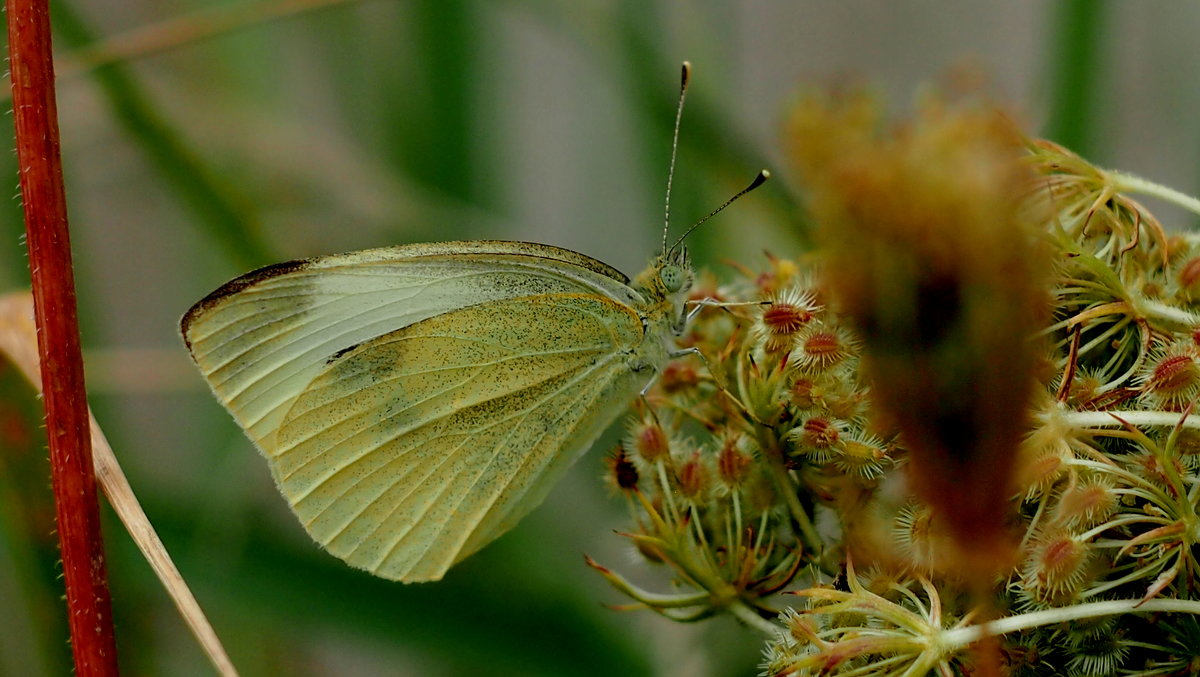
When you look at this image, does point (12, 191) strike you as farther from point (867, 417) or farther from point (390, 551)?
point (867, 417)

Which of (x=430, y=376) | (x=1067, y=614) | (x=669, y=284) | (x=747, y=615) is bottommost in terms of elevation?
(x=747, y=615)

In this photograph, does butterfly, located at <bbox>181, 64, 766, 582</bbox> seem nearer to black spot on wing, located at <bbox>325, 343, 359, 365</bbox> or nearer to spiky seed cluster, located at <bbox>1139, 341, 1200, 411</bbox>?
black spot on wing, located at <bbox>325, 343, 359, 365</bbox>

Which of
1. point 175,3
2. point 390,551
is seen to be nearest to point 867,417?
point 390,551

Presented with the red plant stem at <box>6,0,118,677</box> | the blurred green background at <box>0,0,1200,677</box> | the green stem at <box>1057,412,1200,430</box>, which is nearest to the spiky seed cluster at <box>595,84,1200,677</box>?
the green stem at <box>1057,412,1200,430</box>

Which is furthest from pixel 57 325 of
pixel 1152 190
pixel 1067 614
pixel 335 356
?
pixel 1152 190

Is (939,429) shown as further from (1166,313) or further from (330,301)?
(330,301)

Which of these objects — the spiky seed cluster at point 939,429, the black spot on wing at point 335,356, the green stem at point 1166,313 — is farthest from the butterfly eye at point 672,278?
the green stem at point 1166,313
